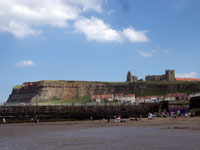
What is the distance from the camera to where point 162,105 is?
71625 millimetres

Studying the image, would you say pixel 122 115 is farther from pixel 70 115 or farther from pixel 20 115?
pixel 20 115

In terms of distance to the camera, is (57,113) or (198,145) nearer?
(198,145)

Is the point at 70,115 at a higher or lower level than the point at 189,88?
lower

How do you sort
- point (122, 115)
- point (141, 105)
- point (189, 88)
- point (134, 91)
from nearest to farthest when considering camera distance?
point (122, 115) → point (141, 105) → point (189, 88) → point (134, 91)

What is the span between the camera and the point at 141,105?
7275 cm

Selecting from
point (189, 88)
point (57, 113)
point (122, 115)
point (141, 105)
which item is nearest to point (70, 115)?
point (57, 113)

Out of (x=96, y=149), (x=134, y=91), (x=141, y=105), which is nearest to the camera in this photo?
(x=96, y=149)

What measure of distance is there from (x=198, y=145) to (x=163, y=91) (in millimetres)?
173710

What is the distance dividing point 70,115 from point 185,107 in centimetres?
2636

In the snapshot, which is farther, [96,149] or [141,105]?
[141,105]

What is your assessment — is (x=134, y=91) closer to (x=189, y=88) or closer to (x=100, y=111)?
(x=189, y=88)

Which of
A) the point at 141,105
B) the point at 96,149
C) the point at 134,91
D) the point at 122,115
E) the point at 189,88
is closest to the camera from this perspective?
the point at 96,149

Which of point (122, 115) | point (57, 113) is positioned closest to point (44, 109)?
point (57, 113)

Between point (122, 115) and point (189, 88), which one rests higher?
point (189, 88)
